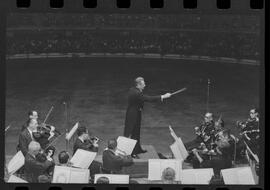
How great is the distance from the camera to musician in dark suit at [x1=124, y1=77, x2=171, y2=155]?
9.70 m

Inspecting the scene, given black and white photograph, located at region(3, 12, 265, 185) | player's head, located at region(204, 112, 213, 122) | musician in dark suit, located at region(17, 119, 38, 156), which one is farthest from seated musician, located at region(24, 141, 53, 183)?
player's head, located at region(204, 112, 213, 122)

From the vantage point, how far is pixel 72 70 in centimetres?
979

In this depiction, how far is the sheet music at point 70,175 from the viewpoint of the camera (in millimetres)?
9547

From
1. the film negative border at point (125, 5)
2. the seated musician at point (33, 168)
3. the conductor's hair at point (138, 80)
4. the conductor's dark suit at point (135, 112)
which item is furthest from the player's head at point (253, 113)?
the seated musician at point (33, 168)

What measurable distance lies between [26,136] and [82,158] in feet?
3.26

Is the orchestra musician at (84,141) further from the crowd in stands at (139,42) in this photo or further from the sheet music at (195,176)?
the sheet music at (195,176)

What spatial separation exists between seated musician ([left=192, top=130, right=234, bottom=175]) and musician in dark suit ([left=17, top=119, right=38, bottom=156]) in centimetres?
269

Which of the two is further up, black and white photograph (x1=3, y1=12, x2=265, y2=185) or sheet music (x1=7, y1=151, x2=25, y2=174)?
black and white photograph (x1=3, y1=12, x2=265, y2=185)

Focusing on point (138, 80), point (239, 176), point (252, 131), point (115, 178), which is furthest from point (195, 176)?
point (138, 80)

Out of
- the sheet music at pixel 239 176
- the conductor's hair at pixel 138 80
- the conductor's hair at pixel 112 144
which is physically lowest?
the sheet music at pixel 239 176

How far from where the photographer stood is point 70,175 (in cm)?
956

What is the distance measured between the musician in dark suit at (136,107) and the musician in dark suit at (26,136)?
1.54 metres

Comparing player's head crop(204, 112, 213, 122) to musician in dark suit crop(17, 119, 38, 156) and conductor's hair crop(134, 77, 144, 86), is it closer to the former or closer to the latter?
conductor's hair crop(134, 77, 144, 86)

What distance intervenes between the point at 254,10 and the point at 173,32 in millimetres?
1362
